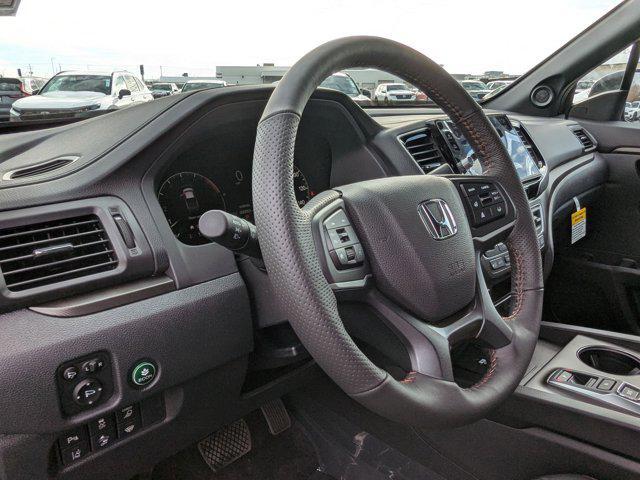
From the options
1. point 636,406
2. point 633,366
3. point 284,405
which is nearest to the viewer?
point 636,406

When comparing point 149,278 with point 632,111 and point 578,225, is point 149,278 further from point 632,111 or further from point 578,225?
point 632,111

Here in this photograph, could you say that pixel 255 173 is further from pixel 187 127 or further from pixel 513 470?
pixel 513 470

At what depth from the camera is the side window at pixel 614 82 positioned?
2.85m

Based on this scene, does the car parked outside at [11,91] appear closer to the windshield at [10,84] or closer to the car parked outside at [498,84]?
the windshield at [10,84]

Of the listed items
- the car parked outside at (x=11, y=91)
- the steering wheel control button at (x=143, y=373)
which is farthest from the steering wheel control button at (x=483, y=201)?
the car parked outside at (x=11, y=91)

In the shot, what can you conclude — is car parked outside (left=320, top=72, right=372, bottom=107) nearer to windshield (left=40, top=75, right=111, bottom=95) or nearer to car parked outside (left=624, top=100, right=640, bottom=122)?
windshield (left=40, top=75, right=111, bottom=95)

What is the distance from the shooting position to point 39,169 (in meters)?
1.29

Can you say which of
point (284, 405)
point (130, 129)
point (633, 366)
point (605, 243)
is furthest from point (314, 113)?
point (605, 243)

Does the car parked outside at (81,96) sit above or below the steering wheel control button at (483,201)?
above

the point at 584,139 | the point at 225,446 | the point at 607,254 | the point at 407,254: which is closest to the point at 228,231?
the point at 407,254

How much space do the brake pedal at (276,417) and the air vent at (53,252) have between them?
3.54 feet

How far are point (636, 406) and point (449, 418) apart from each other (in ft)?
2.29

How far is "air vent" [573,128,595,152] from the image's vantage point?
2.86 metres

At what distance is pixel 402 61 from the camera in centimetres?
113
